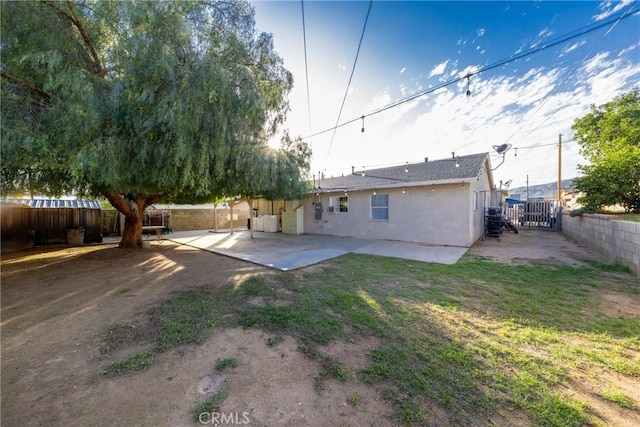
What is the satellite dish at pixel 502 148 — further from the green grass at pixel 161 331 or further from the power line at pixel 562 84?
the green grass at pixel 161 331

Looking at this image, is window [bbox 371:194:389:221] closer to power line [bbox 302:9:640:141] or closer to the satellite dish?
power line [bbox 302:9:640:141]

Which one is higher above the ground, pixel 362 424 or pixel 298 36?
pixel 298 36

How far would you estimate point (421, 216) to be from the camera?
9758 millimetres

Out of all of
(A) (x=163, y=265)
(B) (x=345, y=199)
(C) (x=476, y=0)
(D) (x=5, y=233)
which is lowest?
(A) (x=163, y=265)

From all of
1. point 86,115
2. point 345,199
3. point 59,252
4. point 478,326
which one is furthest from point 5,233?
point 478,326

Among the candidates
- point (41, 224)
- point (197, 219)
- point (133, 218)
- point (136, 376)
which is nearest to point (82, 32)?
point (136, 376)

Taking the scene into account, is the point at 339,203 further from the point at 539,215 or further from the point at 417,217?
the point at 539,215

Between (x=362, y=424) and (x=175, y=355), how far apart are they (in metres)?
2.03

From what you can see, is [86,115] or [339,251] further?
[339,251]

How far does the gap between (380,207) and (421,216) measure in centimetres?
188

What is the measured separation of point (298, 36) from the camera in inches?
241

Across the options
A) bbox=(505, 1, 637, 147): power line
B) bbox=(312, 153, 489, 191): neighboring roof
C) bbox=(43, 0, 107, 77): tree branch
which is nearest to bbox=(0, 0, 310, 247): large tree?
bbox=(43, 0, 107, 77): tree branch

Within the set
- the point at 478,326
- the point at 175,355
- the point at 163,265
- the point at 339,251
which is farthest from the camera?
the point at 339,251

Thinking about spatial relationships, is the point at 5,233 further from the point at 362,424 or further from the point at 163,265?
the point at 362,424
